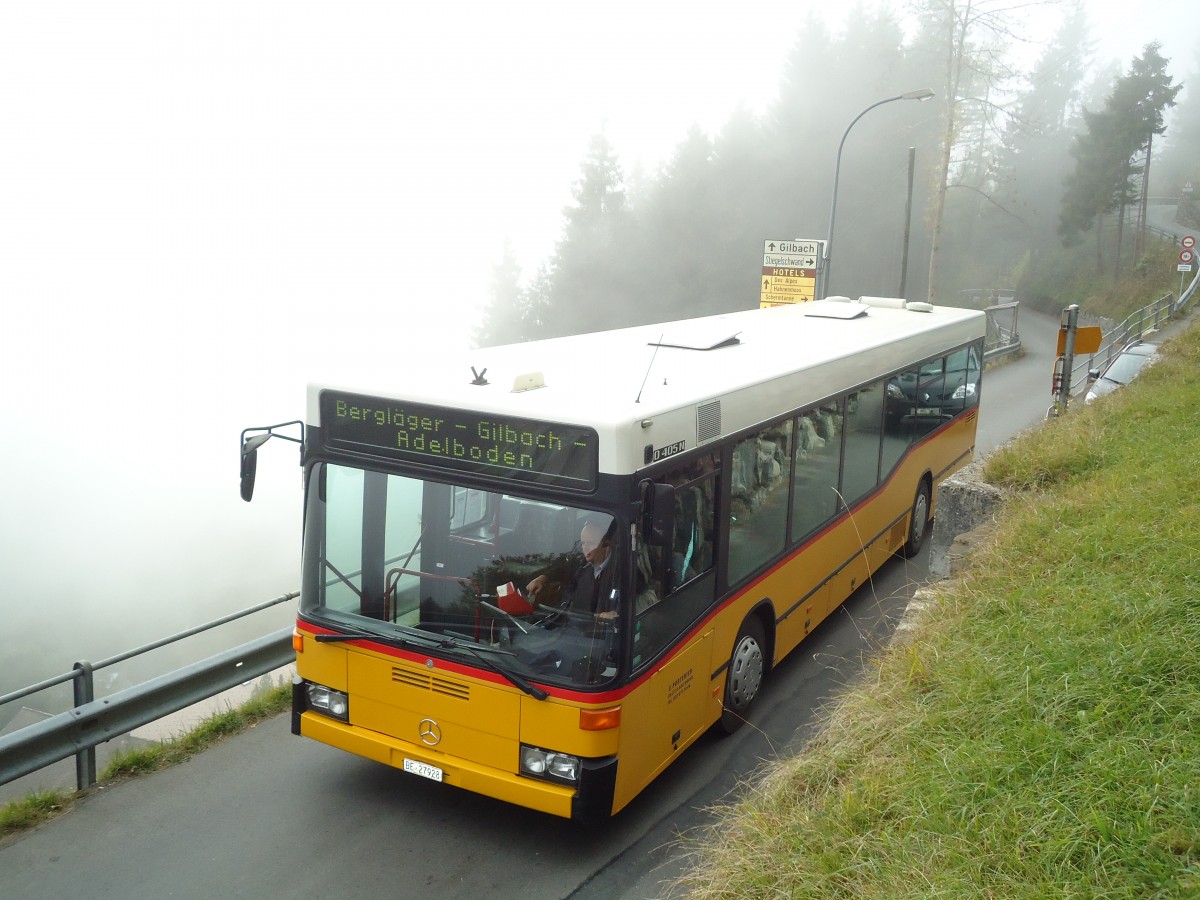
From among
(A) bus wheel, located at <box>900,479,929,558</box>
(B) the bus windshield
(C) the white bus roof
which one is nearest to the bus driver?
(B) the bus windshield

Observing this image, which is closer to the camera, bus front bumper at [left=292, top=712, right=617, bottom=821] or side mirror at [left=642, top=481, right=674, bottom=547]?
side mirror at [left=642, top=481, right=674, bottom=547]

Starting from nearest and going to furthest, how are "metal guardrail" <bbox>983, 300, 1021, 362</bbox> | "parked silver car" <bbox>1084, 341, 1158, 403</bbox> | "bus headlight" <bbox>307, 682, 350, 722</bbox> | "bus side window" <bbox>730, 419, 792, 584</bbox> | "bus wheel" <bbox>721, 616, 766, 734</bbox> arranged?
"bus headlight" <bbox>307, 682, 350, 722</bbox> < "bus side window" <bbox>730, 419, 792, 584</bbox> < "bus wheel" <bbox>721, 616, 766, 734</bbox> < "parked silver car" <bbox>1084, 341, 1158, 403</bbox> < "metal guardrail" <bbox>983, 300, 1021, 362</bbox>

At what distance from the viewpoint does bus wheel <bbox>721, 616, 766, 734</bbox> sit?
709 cm

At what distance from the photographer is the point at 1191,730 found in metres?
4.21

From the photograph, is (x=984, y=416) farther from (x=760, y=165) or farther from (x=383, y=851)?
(x=760, y=165)

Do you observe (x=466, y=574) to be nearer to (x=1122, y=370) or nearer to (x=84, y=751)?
(x=84, y=751)

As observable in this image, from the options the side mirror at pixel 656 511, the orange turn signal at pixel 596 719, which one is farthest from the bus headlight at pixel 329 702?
the side mirror at pixel 656 511

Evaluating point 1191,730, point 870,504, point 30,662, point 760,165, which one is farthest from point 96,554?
point 1191,730

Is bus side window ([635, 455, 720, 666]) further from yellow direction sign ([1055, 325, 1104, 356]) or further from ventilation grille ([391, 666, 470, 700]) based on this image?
yellow direction sign ([1055, 325, 1104, 356])

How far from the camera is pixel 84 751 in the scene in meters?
6.31

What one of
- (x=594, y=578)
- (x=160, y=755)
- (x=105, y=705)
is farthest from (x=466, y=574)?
(x=160, y=755)

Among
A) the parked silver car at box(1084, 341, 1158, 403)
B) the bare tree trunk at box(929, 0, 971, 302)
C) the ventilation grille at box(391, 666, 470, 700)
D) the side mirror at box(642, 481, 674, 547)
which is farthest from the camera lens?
the bare tree trunk at box(929, 0, 971, 302)

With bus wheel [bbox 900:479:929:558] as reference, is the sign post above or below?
above

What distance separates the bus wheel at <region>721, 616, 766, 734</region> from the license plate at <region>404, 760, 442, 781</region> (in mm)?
2167
